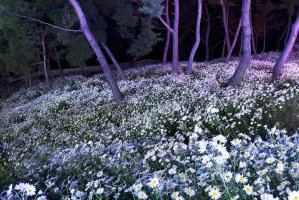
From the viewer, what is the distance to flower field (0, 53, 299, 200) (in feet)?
12.5

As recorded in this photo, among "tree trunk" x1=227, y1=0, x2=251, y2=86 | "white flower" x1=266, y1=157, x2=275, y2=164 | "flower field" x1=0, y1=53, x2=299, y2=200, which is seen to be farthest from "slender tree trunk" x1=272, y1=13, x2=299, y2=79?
"white flower" x1=266, y1=157, x2=275, y2=164

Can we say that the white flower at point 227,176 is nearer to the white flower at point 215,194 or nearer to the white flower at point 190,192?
the white flower at point 215,194

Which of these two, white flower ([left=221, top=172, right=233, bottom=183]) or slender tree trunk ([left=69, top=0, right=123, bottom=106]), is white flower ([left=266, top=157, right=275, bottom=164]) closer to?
white flower ([left=221, top=172, right=233, bottom=183])

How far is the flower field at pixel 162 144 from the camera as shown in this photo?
3807mm

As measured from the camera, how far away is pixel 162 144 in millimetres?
6062

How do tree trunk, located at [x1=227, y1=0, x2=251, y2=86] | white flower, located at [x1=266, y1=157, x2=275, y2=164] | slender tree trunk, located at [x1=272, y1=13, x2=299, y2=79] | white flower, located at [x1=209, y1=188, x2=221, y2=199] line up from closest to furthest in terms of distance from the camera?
white flower, located at [x1=209, y1=188, x2=221, y2=199] → white flower, located at [x1=266, y1=157, x2=275, y2=164] → tree trunk, located at [x1=227, y1=0, x2=251, y2=86] → slender tree trunk, located at [x1=272, y1=13, x2=299, y2=79]

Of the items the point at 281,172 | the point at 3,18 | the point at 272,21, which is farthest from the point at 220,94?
the point at 272,21

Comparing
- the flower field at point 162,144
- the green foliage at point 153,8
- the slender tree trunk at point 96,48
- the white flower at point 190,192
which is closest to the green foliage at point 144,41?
the flower field at point 162,144

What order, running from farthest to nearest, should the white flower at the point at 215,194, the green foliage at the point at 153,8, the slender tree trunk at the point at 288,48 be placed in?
the green foliage at the point at 153,8 < the slender tree trunk at the point at 288,48 < the white flower at the point at 215,194

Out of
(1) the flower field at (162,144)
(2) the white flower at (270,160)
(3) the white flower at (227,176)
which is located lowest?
(1) the flower field at (162,144)

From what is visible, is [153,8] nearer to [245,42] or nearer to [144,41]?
[245,42]

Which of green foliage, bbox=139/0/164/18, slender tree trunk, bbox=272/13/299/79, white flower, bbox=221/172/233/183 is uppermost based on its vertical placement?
green foliage, bbox=139/0/164/18

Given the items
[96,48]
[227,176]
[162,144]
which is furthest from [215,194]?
[96,48]

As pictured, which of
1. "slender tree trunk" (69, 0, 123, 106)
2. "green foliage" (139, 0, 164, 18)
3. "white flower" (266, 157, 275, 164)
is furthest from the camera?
"green foliage" (139, 0, 164, 18)
